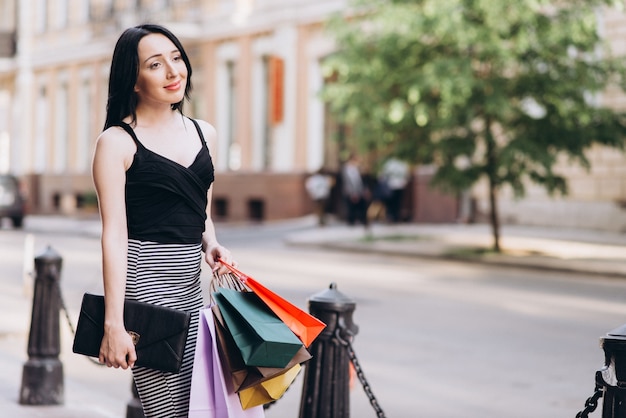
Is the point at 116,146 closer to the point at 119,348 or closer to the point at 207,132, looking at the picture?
the point at 207,132

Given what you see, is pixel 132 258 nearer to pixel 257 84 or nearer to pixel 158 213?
pixel 158 213

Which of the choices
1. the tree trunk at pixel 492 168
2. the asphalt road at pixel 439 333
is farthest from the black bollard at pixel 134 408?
the tree trunk at pixel 492 168

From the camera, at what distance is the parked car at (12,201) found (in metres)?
32.8

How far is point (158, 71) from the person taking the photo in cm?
381

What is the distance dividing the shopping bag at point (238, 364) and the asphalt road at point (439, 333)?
0.53m

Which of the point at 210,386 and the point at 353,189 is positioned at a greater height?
the point at 353,189

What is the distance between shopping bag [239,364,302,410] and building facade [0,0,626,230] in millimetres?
17750

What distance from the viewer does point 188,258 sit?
380 centimetres

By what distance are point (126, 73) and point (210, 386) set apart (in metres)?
1.00

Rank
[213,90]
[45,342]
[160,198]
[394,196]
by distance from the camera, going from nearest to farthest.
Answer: [160,198] → [45,342] → [394,196] → [213,90]

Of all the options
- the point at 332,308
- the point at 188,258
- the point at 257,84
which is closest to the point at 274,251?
the point at 257,84

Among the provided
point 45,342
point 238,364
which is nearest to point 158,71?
point 238,364

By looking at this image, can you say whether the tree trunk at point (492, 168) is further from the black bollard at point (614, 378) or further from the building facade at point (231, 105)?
the black bollard at point (614, 378)

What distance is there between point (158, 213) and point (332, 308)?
1603mm
